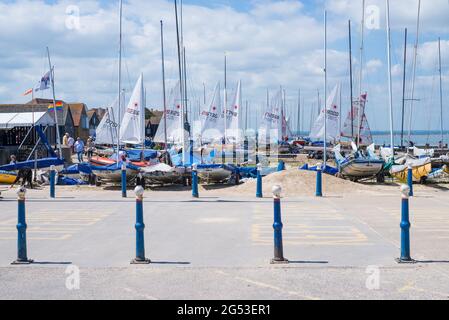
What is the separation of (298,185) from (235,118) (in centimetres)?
3265

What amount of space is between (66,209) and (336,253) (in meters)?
8.39

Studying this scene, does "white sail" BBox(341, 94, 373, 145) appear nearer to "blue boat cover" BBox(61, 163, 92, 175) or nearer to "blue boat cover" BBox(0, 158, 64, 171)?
"blue boat cover" BBox(61, 163, 92, 175)

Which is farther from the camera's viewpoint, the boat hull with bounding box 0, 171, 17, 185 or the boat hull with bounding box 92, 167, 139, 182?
the boat hull with bounding box 0, 171, 17, 185

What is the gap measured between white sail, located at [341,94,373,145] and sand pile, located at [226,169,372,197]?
724 inches

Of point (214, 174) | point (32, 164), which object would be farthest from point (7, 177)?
point (214, 174)

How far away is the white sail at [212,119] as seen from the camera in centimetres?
5288

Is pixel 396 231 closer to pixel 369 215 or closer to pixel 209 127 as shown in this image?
pixel 369 215

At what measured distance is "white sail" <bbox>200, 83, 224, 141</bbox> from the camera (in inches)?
2082

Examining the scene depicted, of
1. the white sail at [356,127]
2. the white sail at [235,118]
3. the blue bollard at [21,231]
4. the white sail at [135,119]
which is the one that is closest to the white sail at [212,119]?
the white sail at [235,118]

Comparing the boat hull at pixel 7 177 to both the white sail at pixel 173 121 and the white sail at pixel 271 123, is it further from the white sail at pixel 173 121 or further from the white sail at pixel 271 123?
the white sail at pixel 271 123

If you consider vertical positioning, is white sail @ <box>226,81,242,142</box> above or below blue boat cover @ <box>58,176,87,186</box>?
above

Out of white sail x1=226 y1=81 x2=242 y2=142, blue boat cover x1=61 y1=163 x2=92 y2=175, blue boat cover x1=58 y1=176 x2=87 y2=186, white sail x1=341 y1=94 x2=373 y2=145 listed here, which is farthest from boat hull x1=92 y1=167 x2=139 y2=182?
white sail x1=226 y1=81 x2=242 y2=142

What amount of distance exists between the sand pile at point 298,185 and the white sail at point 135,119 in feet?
44.6

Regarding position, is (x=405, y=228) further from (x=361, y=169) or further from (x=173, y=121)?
(x=173, y=121)
